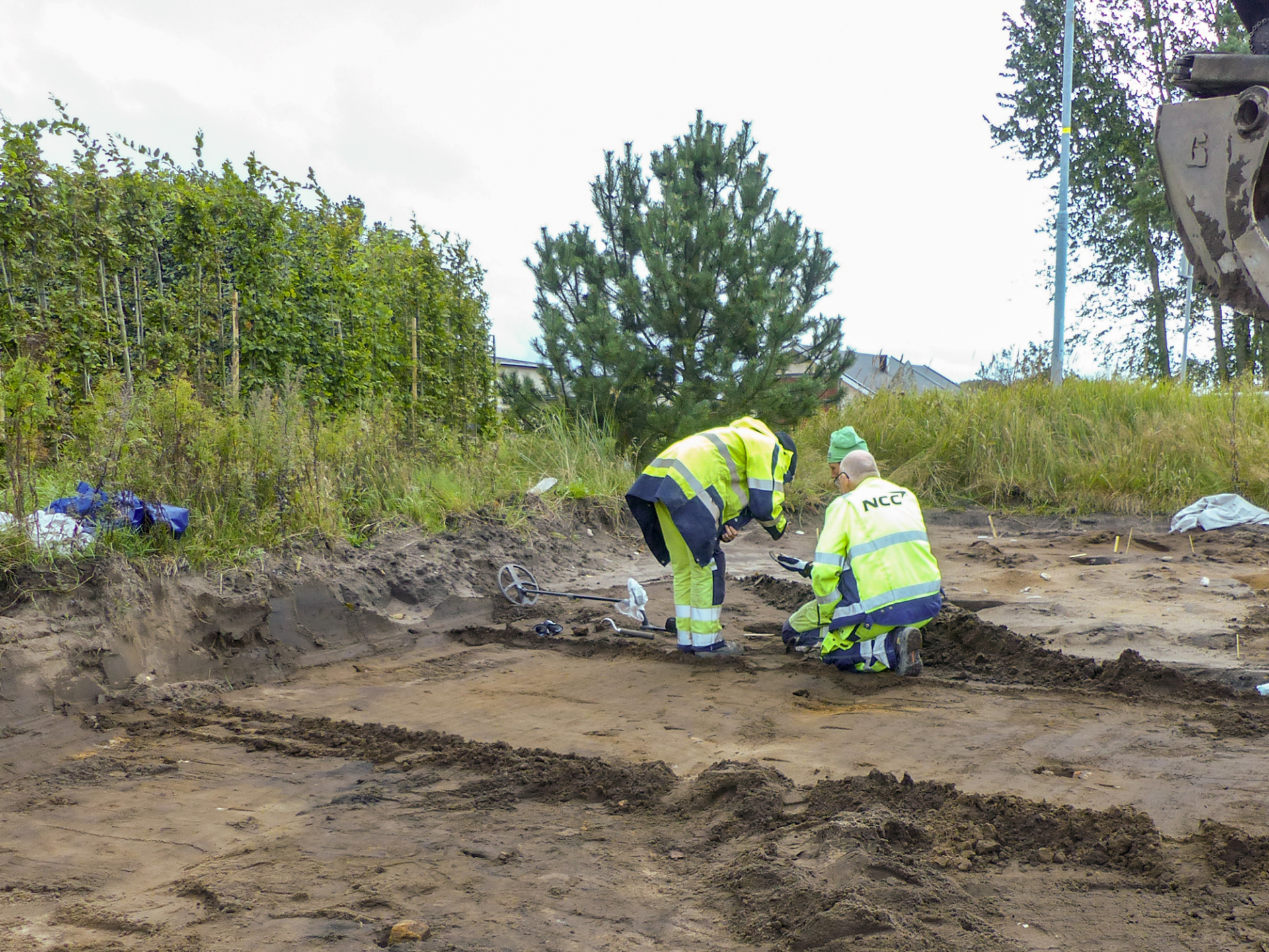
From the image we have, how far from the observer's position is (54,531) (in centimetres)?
627

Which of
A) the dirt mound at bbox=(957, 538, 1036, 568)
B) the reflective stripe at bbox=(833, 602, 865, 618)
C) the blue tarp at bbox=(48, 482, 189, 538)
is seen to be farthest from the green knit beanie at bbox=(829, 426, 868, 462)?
the blue tarp at bbox=(48, 482, 189, 538)

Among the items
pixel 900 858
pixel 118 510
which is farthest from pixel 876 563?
pixel 118 510

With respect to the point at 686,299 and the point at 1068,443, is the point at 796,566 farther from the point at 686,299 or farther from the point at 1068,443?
the point at 1068,443

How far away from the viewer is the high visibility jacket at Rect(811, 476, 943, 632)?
589 cm

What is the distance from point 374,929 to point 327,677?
12.3 ft

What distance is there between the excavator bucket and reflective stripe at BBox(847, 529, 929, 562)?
2821mm

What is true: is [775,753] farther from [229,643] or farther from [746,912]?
[229,643]

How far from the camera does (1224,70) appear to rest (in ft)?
10.5

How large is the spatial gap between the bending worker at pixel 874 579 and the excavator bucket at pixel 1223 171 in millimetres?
2855

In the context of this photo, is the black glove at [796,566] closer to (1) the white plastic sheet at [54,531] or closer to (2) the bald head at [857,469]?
(2) the bald head at [857,469]

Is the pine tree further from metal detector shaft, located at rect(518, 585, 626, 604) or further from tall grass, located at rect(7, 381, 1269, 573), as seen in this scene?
metal detector shaft, located at rect(518, 585, 626, 604)

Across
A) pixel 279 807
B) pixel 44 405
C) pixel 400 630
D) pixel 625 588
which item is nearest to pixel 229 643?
pixel 400 630

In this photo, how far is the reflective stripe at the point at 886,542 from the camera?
19.4ft

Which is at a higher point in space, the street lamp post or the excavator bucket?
the street lamp post
